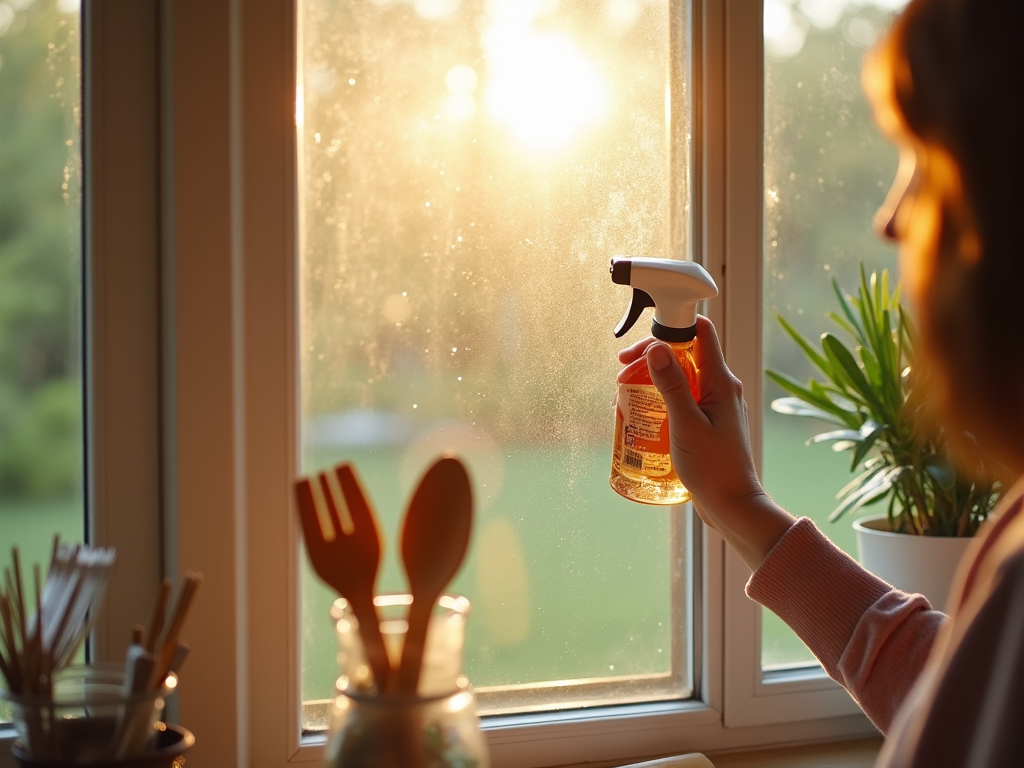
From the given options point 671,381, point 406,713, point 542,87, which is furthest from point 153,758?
point 542,87

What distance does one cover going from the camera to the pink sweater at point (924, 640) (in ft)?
1.55

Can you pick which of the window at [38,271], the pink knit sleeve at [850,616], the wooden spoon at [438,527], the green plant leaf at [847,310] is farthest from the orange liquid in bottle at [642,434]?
the window at [38,271]

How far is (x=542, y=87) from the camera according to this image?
122 centimetres

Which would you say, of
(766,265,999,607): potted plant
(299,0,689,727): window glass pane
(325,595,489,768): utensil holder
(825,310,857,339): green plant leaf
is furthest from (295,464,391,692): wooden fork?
(825,310,857,339): green plant leaf

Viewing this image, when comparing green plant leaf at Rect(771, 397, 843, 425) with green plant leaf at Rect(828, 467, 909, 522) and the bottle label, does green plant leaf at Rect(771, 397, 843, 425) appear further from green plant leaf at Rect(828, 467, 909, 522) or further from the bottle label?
the bottle label

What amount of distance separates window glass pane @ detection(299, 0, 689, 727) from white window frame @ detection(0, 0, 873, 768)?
48mm

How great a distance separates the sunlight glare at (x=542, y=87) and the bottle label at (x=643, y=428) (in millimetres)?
407

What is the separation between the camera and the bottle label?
0.98 m

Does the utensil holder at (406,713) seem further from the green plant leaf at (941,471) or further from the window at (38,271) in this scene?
the green plant leaf at (941,471)

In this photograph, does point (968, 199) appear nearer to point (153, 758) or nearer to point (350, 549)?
→ point (350, 549)

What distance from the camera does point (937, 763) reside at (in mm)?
499

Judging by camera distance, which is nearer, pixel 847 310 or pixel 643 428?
pixel 643 428

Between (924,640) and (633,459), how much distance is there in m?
0.33

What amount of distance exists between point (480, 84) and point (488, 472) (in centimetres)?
50
